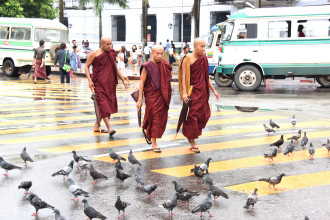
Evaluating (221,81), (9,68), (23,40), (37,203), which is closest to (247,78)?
(221,81)

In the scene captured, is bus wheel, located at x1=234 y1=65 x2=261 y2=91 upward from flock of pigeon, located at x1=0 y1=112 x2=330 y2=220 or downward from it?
upward

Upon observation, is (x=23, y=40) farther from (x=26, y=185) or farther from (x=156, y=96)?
(x=26, y=185)

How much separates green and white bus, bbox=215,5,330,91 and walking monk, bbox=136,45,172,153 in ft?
35.8

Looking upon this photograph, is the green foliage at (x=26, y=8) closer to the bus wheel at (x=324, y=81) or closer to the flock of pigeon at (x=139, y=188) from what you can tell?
the bus wheel at (x=324, y=81)

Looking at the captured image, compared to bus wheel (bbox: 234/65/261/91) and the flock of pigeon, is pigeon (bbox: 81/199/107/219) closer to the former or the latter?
the flock of pigeon

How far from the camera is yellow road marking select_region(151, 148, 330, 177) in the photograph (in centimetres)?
702

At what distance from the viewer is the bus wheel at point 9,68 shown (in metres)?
24.9

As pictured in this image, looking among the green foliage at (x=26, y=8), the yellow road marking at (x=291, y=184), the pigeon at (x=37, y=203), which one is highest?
the green foliage at (x=26, y=8)

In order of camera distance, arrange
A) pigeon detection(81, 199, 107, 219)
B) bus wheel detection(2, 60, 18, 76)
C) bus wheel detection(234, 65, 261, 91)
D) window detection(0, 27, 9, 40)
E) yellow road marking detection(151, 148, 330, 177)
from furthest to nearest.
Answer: bus wheel detection(2, 60, 18, 76)
window detection(0, 27, 9, 40)
bus wheel detection(234, 65, 261, 91)
yellow road marking detection(151, 148, 330, 177)
pigeon detection(81, 199, 107, 219)

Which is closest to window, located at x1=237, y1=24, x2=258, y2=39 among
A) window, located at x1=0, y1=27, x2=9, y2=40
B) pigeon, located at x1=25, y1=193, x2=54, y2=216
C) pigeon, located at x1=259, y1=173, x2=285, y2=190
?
window, located at x1=0, y1=27, x2=9, y2=40

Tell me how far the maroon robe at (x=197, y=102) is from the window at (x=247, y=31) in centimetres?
1071

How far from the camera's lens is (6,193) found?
599cm

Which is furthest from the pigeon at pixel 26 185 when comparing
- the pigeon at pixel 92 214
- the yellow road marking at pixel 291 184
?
the yellow road marking at pixel 291 184

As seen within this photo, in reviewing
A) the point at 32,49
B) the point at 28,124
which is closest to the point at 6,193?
the point at 28,124
